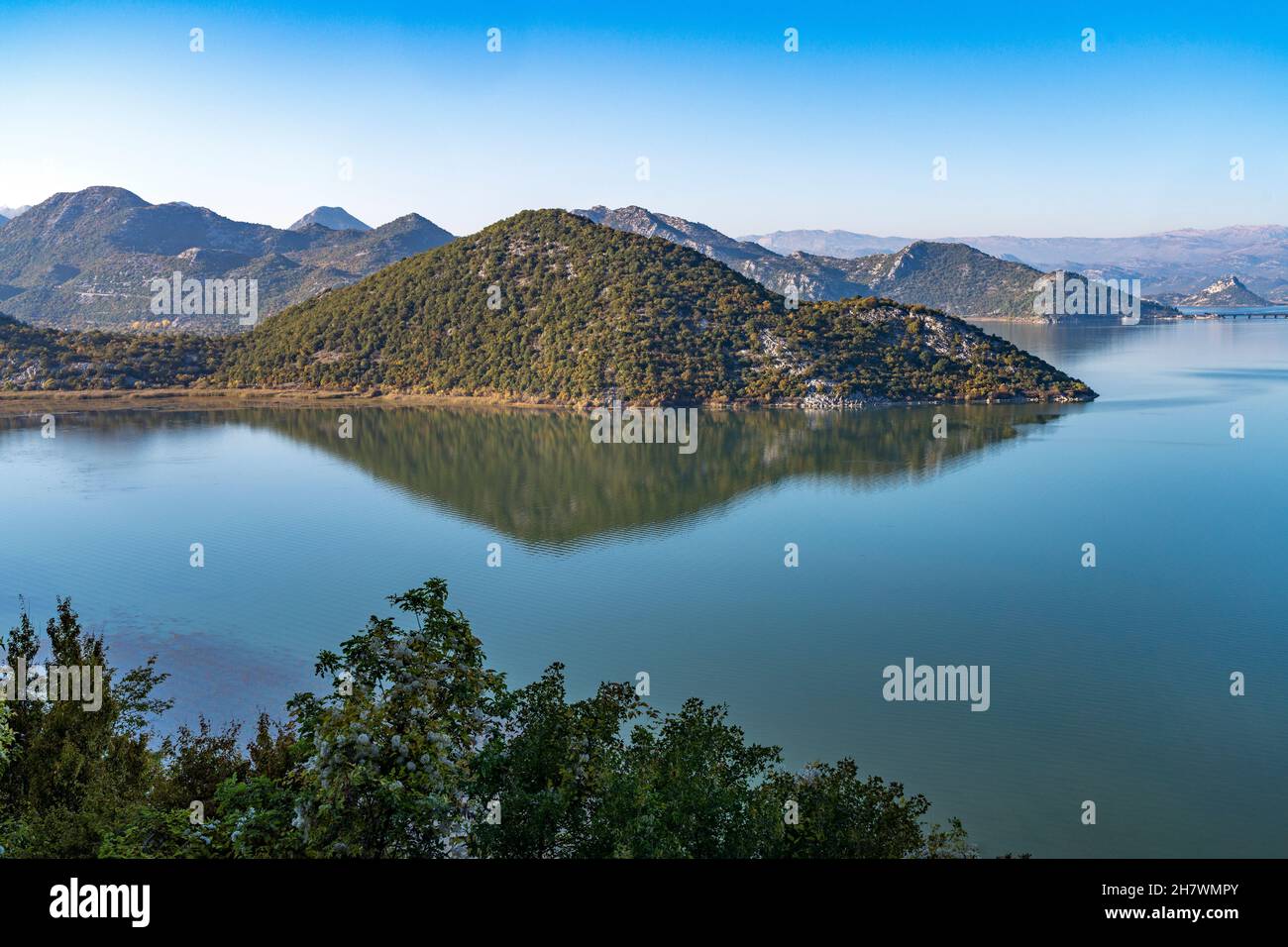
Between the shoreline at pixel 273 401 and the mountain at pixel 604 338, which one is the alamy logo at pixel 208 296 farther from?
the shoreline at pixel 273 401

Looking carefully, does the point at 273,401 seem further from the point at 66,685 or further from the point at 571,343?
the point at 66,685

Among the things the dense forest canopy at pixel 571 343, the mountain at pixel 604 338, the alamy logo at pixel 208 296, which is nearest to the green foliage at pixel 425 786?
the dense forest canopy at pixel 571 343

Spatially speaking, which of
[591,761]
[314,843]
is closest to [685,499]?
[591,761]

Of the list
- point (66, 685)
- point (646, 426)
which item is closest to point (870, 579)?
point (66, 685)

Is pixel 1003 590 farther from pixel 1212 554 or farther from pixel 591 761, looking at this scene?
pixel 591 761
